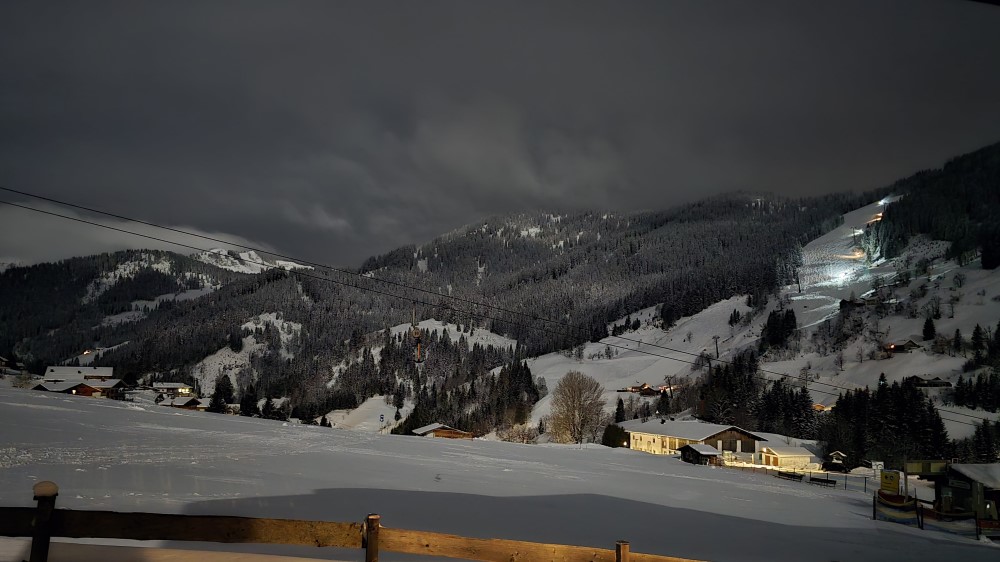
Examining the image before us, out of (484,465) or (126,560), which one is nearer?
(126,560)

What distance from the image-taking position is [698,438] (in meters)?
61.4

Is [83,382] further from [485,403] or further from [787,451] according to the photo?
[787,451]

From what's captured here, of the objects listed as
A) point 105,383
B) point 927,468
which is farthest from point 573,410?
point 105,383

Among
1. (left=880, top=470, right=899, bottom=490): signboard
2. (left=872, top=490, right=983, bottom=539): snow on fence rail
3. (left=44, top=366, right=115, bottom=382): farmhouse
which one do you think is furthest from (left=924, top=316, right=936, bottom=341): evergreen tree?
(left=44, top=366, right=115, bottom=382): farmhouse

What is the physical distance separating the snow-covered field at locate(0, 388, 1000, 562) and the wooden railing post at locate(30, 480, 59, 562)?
3.94m

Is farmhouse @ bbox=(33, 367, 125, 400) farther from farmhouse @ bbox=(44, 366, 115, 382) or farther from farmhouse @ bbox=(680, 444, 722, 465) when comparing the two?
farmhouse @ bbox=(680, 444, 722, 465)

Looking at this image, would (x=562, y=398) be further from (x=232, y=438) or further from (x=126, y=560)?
(x=126, y=560)

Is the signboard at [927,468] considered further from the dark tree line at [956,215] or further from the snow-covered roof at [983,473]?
the dark tree line at [956,215]

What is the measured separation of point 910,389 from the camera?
69.9 metres

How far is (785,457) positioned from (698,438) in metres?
11.1

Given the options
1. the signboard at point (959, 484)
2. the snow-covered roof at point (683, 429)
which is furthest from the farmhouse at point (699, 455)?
the signboard at point (959, 484)

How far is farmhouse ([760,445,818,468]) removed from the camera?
63594 mm

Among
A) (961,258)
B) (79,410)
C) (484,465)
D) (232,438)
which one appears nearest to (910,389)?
(484,465)

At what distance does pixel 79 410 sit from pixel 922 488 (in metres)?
56.4
